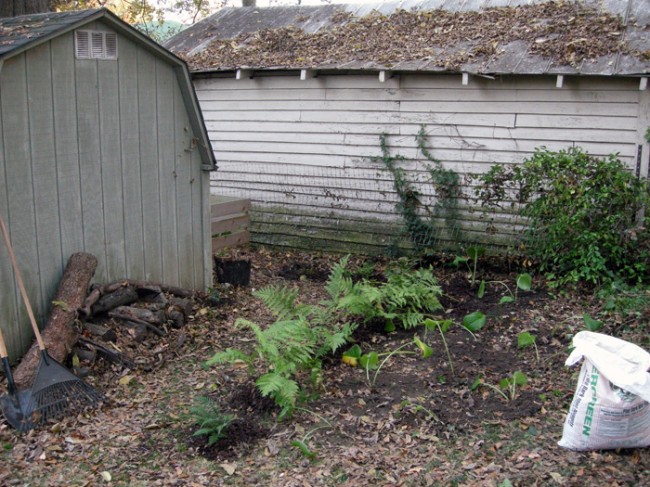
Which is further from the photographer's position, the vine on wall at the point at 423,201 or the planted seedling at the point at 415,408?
the vine on wall at the point at 423,201

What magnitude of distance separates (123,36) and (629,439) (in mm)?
5576

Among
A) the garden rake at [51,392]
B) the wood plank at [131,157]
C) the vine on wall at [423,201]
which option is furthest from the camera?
the vine on wall at [423,201]

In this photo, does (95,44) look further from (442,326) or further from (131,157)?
(442,326)

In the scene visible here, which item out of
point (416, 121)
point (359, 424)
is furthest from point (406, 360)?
point (416, 121)

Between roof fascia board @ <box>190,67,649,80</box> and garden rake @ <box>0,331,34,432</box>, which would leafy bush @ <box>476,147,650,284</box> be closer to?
roof fascia board @ <box>190,67,649,80</box>

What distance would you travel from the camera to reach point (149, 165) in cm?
704

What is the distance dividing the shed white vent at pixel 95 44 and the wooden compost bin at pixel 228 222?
→ 3170mm

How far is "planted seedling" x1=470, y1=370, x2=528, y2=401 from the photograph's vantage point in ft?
16.6

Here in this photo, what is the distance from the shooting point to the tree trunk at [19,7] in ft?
30.9

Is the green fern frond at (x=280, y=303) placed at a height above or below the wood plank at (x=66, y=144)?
below

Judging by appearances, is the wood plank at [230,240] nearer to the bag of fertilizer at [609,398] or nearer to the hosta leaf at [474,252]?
the hosta leaf at [474,252]

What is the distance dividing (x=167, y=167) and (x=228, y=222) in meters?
2.37

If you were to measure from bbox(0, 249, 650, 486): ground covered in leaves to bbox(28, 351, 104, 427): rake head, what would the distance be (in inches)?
4.7

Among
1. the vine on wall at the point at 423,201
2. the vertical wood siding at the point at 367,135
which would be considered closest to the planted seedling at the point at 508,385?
the vertical wood siding at the point at 367,135
